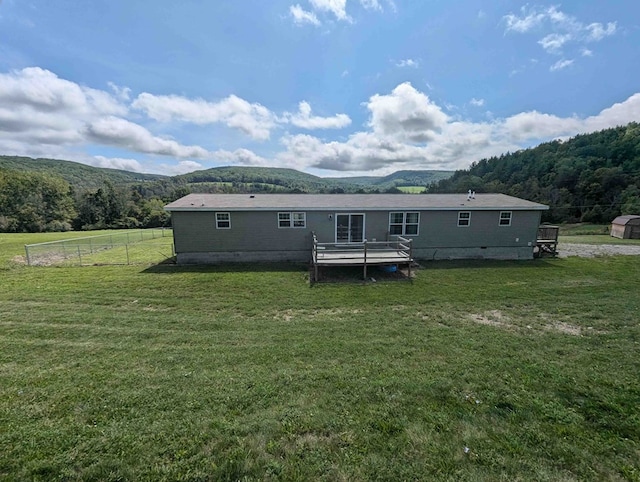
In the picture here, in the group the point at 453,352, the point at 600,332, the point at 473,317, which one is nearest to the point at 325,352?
the point at 453,352

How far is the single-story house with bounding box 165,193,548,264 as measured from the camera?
12.1m

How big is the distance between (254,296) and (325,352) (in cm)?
370

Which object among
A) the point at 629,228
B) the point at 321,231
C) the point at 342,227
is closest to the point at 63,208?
the point at 321,231

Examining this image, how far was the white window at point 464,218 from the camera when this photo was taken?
13.0 meters

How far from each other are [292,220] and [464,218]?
7.87 meters

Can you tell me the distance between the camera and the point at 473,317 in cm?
648

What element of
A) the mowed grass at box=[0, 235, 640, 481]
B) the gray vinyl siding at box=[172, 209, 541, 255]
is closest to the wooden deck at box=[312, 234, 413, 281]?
the gray vinyl siding at box=[172, 209, 541, 255]

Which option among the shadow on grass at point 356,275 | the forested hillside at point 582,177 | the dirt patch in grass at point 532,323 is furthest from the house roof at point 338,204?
the forested hillside at point 582,177

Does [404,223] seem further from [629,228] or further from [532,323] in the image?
[629,228]

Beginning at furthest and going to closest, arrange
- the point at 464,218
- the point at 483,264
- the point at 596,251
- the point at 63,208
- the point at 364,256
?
1. the point at 63,208
2. the point at 596,251
3. the point at 464,218
4. the point at 483,264
5. the point at 364,256

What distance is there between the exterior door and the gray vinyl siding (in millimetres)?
240

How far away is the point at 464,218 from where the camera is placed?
1303cm

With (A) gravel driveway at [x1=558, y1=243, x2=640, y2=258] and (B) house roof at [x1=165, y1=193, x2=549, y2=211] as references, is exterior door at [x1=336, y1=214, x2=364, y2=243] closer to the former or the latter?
(B) house roof at [x1=165, y1=193, x2=549, y2=211]

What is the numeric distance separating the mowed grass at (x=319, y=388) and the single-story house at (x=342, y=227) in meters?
4.82
